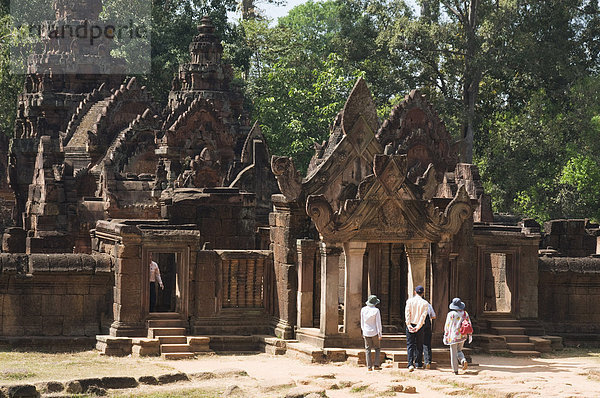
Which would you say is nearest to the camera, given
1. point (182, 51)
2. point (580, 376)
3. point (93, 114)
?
point (580, 376)

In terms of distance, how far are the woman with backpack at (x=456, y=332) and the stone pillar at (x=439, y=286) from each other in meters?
1.07

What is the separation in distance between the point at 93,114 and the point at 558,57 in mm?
19014

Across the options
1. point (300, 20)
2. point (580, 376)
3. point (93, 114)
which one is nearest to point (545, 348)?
point (580, 376)

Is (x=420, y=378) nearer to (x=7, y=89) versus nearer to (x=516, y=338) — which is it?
(x=516, y=338)

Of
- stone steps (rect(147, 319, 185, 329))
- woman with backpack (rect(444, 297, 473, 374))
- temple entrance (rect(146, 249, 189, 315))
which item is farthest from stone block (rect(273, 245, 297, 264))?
woman with backpack (rect(444, 297, 473, 374))

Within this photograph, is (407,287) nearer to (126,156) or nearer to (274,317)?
(274,317)

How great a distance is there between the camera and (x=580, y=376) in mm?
20250

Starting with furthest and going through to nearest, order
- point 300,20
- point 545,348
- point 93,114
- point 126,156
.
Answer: point 300,20
point 93,114
point 126,156
point 545,348

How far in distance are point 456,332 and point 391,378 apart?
1506 millimetres

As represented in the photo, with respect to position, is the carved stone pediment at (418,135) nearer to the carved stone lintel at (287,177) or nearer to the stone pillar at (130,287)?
the carved stone lintel at (287,177)

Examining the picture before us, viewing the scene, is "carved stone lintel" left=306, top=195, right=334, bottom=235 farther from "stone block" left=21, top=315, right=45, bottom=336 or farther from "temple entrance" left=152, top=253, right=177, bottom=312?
"stone block" left=21, top=315, right=45, bottom=336

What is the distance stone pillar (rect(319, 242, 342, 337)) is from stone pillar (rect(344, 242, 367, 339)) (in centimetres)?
19

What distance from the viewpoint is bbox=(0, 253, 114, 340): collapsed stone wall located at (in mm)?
22047

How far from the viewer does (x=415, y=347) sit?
66.9ft
